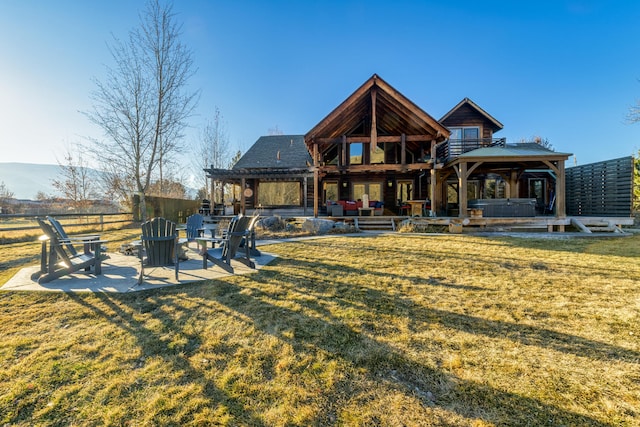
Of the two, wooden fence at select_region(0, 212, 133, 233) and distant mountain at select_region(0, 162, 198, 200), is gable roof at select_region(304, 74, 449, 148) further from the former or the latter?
distant mountain at select_region(0, 162, 198, 200)

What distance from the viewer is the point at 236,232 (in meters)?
4.57

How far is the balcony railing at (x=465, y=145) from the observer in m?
13.3

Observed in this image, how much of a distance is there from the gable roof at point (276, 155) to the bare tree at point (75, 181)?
1333 centimetres

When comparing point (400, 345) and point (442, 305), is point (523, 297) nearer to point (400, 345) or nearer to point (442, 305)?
point (442, 305)

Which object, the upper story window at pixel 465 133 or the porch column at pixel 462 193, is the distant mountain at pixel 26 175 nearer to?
the upper story window at pixel 465 133

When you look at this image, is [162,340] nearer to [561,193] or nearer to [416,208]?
[416,208]

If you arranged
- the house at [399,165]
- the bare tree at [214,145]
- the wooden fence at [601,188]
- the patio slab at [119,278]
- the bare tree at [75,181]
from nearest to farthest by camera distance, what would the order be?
the patio slab at [119,278]
the wooden fence at [601,188]
the house at [399,165]
the bare tree at [75,181]
the bare tree at [214,145]

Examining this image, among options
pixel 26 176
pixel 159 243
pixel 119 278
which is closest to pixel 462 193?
pixel 159 243

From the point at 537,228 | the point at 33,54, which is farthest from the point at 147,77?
the point at 537,228

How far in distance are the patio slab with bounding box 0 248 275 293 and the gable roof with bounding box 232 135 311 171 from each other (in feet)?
39.0

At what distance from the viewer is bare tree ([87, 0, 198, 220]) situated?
1283cm

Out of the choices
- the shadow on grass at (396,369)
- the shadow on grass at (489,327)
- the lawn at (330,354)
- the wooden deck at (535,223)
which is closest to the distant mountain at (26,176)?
the lawn at (330,354)

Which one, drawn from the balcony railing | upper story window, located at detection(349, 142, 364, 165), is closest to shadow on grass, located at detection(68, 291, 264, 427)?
the balcony railing

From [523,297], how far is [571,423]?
7.65ft
